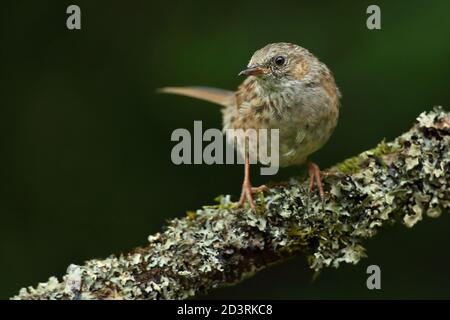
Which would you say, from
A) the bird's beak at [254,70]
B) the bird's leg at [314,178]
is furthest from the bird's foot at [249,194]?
the bird's beak at [254,70]

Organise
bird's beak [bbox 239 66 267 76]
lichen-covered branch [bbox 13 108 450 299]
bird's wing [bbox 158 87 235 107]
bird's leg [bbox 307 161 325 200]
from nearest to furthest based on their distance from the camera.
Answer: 1. lichen-covered branch [bbox 13 108 450 299]
2. bird's leg [bbox 307 161 325 200]
3. bird's beak [bbox 239 66 267 76]
4. bird's wing [bbox 158 87 235 107]

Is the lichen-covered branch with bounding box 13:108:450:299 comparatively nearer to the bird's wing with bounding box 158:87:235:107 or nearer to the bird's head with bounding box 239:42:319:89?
the bird's head with bounding box 239:42:319:89

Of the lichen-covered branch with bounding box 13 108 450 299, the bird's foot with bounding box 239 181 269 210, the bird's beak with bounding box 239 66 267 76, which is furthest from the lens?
the bird's beak with bounding box 239 66 267 76

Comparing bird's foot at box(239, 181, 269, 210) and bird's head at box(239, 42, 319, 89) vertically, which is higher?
bird's head at box(239, 42, 319, 89)

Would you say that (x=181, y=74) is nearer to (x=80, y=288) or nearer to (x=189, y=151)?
(x=189, y=151)

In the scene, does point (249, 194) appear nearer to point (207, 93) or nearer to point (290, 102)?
point (290, 102)

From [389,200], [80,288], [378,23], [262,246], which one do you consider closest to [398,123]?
[378,23]

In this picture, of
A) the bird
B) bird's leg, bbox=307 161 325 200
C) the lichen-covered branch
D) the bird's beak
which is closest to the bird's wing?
the bird

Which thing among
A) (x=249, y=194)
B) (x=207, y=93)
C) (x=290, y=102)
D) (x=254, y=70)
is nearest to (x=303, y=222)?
(x=249, y=194)
